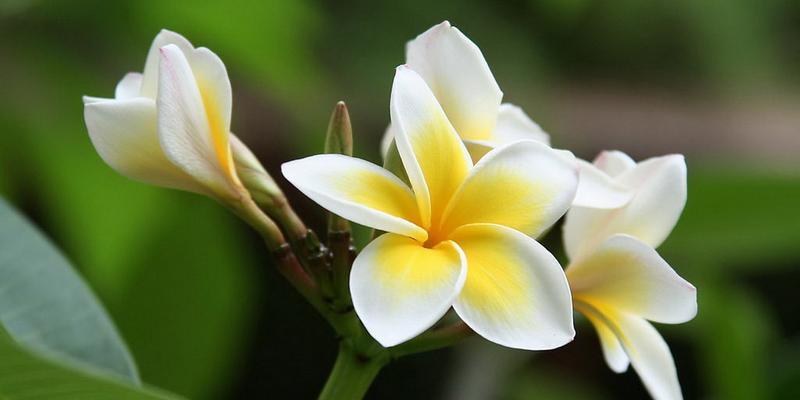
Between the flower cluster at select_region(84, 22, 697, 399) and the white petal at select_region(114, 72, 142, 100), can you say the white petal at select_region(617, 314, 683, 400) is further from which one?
the white petal at select_region(114, 72, 142, 100)

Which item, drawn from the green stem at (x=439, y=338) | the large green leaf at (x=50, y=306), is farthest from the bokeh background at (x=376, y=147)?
the green stem at (x=439, y=338)

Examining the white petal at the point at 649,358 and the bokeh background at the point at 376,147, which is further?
the bokeh background at the point at 376,147

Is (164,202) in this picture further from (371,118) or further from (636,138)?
(636,138)

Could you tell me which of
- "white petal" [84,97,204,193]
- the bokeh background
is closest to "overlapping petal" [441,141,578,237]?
"white petal" [84,97,204,193]

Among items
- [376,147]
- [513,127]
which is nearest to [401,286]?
[513,127]

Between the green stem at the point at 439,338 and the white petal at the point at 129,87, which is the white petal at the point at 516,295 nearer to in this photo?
the green stem at the point at 439,338

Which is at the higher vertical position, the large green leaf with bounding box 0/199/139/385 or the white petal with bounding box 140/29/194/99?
the white petal with bounding box 140/29/194/99
